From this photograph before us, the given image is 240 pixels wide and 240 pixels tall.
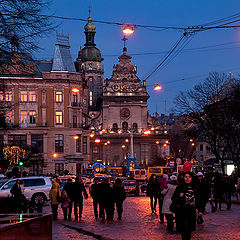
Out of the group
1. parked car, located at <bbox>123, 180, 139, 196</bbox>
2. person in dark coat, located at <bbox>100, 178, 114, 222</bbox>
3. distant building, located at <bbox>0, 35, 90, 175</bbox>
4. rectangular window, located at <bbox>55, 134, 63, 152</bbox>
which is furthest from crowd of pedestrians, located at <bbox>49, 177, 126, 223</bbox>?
rectangular window, located at <bbox>55, 134, 63, 152</bbox>

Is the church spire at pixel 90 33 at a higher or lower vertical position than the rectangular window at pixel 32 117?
higher

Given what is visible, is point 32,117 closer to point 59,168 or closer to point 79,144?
point 79,144

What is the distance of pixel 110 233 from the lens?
52.4 feet

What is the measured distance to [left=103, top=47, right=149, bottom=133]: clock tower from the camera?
10681 cm

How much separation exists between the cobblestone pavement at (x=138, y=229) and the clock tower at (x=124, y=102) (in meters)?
85.2

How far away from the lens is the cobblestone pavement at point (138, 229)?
15125mm

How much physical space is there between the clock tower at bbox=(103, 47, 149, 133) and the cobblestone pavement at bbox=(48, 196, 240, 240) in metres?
85.2

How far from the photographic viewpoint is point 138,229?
16.9 m

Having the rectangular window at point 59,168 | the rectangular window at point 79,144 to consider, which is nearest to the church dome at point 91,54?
the rectangular window at point 79,144

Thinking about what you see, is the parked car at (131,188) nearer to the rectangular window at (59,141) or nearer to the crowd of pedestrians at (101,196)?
the crowd of pedestrians at (101,196)

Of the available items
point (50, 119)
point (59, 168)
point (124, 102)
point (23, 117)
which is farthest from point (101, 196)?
point (124, 102)

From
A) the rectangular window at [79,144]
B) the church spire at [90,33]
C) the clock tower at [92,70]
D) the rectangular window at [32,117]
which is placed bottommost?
the rectangular window at [79,144]

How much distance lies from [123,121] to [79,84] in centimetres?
3393

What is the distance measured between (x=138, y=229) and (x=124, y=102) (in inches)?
3565
